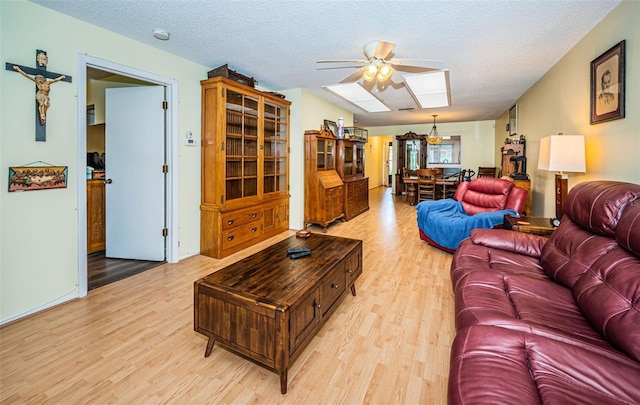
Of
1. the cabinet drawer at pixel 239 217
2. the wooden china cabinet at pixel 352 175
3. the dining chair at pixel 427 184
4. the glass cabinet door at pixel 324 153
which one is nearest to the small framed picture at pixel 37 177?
the cabinet drawer at pixel 239 217

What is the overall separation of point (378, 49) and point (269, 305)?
2.27 meters

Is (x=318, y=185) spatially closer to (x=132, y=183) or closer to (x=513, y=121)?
(x=132, y=183)

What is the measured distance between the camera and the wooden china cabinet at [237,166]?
11.8 ft

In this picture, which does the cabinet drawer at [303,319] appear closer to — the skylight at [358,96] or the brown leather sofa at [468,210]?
the brown leather sofa at [468,210]

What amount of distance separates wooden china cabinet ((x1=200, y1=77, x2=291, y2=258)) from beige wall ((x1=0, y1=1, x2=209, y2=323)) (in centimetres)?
107

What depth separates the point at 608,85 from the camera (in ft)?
7.82

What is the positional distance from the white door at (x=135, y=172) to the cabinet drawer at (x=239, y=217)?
712 mm

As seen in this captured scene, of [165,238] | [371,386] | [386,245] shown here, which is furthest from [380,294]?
[165,238]

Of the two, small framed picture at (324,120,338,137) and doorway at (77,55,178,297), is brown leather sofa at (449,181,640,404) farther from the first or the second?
small framed picture at (324,120,338,137)

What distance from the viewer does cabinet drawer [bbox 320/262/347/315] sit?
1937mm

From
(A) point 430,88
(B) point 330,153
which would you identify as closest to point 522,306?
(A) point 430,88

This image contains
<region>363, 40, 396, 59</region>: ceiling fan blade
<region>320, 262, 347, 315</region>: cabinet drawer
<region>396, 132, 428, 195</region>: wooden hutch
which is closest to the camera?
<region>320, 262, 347, 315</region>: cabinet drawer

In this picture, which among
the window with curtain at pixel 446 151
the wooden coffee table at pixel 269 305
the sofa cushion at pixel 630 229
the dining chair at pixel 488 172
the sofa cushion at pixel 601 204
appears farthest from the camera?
the window with curtain at pixel 446 151

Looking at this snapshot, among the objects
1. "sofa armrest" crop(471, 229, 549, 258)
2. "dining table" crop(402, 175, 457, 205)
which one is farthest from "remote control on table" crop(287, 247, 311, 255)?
"dining table" crop(402, 175, 457, 205)
